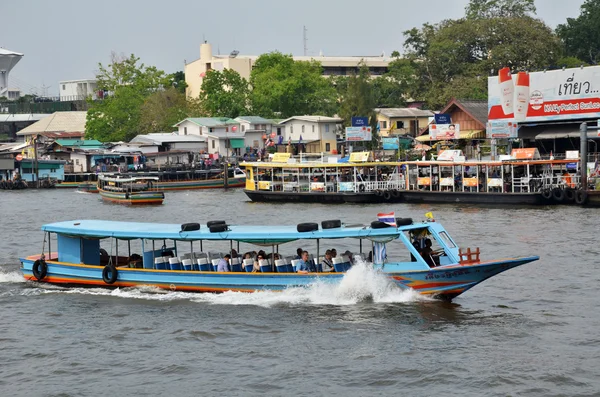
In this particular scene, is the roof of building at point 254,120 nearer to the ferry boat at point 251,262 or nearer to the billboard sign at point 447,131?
the billboard sign at point 447,131

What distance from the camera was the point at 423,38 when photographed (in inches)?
3605

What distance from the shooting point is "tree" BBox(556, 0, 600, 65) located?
9388cm

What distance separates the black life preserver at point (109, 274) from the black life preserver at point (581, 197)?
2654 centimetres

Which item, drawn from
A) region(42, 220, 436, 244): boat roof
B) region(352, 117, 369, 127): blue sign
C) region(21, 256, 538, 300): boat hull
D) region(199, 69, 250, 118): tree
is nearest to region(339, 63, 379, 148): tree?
region(352, 117, 369, 127): blue sign

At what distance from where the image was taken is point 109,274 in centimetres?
2523

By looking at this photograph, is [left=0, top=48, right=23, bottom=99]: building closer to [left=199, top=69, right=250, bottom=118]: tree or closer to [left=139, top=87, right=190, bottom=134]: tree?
[left=139, top=87, right=190, bottom=134]: tree

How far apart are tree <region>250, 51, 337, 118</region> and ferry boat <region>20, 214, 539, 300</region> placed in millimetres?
65631

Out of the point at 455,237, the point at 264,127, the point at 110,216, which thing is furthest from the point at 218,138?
the point at 455,237

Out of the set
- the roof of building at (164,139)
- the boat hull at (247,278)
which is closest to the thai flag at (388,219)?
the boat hull at (247,278)

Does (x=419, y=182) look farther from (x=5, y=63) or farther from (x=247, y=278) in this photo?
(x=5, y=63)

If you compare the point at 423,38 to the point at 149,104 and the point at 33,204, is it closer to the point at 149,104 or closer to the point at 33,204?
the point at 149,104

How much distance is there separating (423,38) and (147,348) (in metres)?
75.6

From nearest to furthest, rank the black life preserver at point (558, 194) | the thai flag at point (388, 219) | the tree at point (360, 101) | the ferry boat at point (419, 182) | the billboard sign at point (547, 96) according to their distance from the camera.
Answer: the thai flag at point (388, 219) < the black life preserver at point (558, 194) < the ferry boat at point (419, 182) < the billboard sign at point (547, 96) < the tree at point (360, 101)

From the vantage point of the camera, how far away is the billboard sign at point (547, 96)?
52031mm
